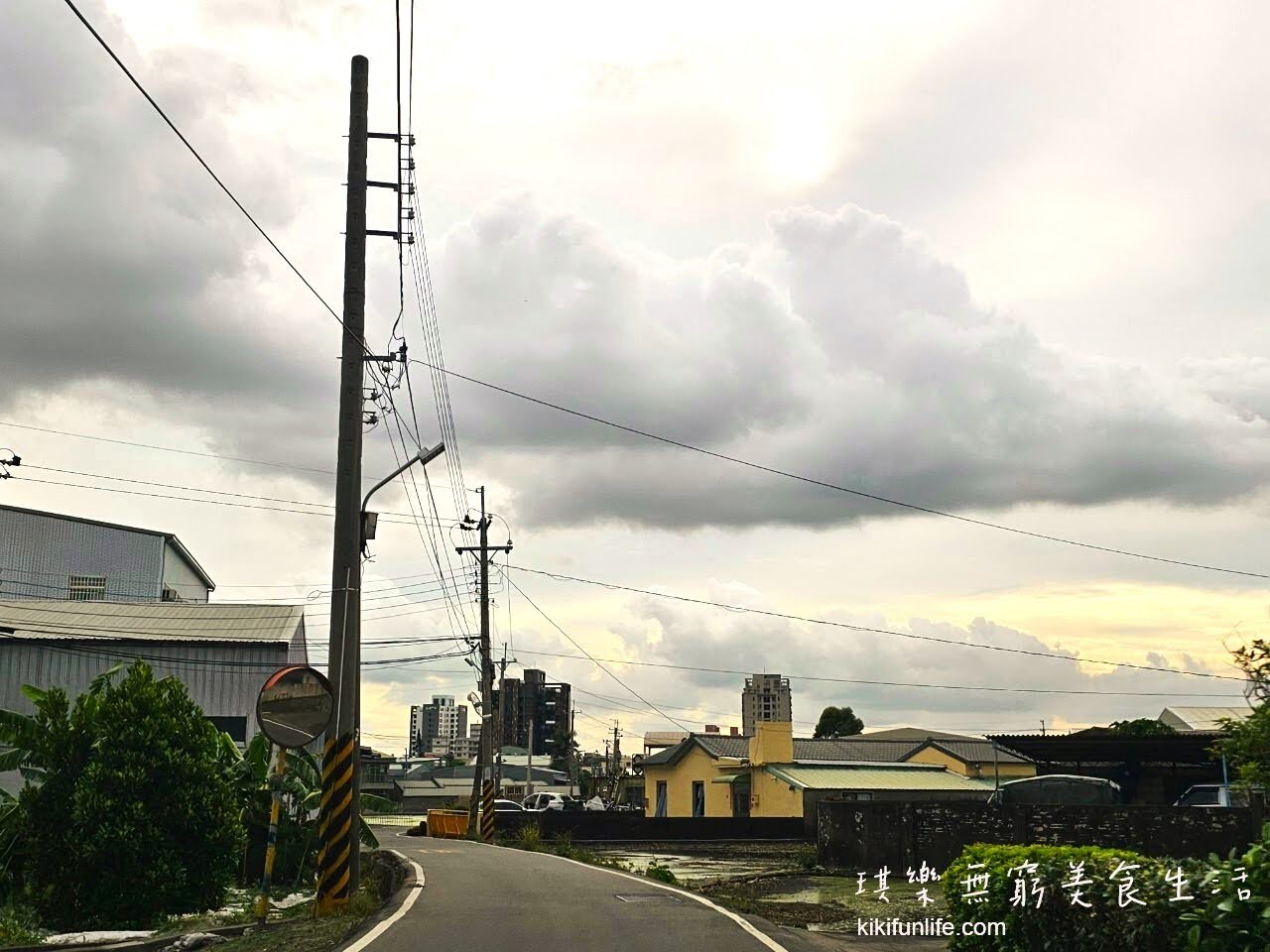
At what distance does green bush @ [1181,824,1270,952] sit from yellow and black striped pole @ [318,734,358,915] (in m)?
11.1

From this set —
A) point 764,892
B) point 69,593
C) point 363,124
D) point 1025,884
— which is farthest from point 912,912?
point 69,593

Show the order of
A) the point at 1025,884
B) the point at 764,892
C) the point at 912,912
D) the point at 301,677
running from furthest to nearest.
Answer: the point at 764,892
the point at 912,912
the point at 301,677
the point at 1025,884

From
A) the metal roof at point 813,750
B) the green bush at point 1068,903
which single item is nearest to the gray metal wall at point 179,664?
the metal roof at point 813,750

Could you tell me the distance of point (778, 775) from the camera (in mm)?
49000

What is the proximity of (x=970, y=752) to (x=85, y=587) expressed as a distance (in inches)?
1750

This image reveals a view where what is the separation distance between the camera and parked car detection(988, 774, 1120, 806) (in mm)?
30875

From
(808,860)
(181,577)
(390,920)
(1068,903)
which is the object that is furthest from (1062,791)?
(181,577)

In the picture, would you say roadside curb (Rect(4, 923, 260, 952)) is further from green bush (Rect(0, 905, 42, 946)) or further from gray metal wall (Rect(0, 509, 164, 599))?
gray metal wall (Rect(0, 509, 164, 599))

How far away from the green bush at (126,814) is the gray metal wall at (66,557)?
35.2 meters

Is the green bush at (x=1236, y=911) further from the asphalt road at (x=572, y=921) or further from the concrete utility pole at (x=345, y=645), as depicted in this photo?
the concrete utility pole at (x=345, y=645)

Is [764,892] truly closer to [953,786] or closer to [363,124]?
[363,124]

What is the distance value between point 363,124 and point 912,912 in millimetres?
14269

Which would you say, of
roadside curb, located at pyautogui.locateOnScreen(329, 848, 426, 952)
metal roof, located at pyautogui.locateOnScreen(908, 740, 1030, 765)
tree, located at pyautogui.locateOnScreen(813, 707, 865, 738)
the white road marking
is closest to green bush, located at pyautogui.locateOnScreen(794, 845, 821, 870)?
roadside curb, located at pyautogui.locateOnScreen(329, 848, 426, 952)

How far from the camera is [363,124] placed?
18578 mm
